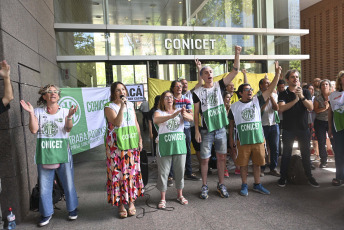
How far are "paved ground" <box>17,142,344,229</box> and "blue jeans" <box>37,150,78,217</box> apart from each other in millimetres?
232

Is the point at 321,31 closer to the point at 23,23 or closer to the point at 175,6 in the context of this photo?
the point at 175,6

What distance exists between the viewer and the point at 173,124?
399cm

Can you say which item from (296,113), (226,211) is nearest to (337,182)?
(296,113)

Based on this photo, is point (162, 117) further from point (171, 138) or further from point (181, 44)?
point (181, 44)

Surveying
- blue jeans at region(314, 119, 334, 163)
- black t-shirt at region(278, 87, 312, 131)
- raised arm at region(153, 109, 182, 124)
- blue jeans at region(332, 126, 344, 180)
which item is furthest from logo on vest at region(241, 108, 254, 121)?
blue jeans at region(314, 119, 334, 163)

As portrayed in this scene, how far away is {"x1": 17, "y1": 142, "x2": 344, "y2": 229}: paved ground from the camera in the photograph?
131 inches

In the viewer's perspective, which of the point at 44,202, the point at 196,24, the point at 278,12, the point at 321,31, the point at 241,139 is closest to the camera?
the point at 44,202

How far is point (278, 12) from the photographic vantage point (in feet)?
31.4

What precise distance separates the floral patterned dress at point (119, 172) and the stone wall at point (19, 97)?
4.40ft

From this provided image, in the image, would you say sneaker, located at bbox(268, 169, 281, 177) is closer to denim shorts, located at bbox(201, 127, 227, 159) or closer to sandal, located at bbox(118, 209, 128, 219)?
denim shorts, located at bbox(201, 127, 227, 159)

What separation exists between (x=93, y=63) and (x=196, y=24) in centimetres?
376

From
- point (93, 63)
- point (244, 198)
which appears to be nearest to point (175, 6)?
point (93, 63)

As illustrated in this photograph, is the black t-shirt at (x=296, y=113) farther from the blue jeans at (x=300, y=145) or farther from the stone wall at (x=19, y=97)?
the stone wall at (x=19, y=97)

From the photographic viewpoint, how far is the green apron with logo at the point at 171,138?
154 inches
